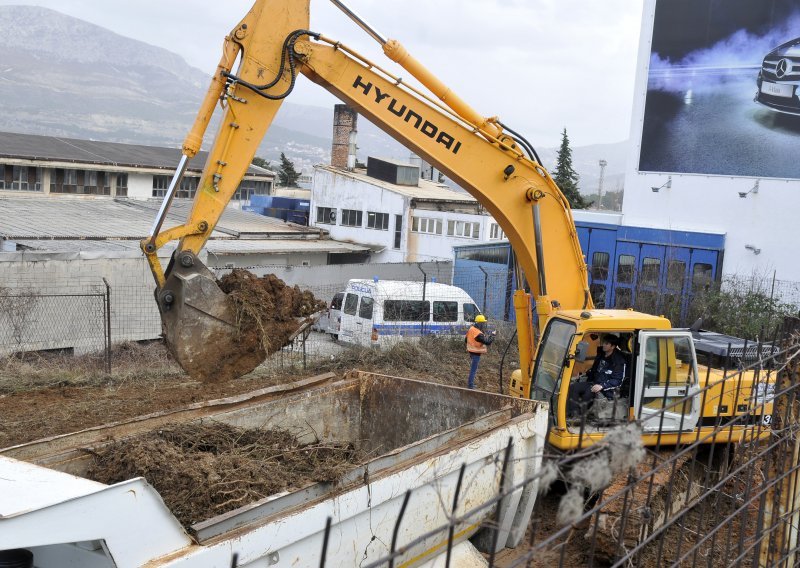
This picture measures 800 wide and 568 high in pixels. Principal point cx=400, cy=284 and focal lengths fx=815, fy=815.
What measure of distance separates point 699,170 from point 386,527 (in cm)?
1788

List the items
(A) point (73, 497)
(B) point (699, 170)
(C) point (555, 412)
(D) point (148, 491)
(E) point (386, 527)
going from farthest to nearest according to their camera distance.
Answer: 1. (B) point (699, 170)
2. (C) point (555, 412)
3. (E) point (386, 527)
4. (D) point (148, 491)
5. (A) point (73, 497)

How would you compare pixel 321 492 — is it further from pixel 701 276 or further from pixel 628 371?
pixel 701 276

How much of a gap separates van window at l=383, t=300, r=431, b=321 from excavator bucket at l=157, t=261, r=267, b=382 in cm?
926

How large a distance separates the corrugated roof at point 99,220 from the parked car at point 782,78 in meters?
15.5

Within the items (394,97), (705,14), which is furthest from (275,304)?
(705,14)

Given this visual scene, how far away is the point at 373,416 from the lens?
Answer: 841cm

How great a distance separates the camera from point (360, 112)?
8125 millimetres

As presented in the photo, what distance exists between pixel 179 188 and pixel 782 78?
70.0 ft

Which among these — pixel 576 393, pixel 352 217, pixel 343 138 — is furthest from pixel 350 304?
pixel 343 138

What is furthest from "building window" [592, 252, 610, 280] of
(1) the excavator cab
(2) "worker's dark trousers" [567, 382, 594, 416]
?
(2) "worker's dark trousers" [567, 382, 594, 416]

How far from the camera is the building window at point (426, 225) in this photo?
29016mm

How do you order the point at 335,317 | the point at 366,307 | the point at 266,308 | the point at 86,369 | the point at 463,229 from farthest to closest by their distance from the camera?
the point at 463,229
the point at 335,317
the point at 366,307
the point at 86,369
the point at 266,308

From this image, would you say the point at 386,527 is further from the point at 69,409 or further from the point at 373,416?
the point at 69,409

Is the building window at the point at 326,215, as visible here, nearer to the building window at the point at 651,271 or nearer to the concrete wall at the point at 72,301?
the concrete wall at the point at 72,301
